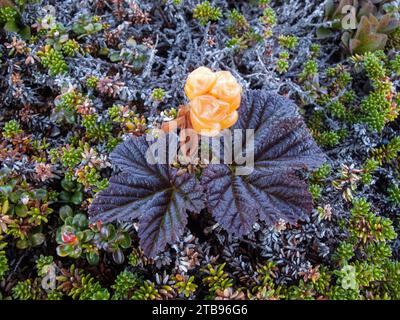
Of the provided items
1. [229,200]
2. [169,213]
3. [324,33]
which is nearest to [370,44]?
[324,33]

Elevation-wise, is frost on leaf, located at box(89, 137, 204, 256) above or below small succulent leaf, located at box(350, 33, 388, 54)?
below

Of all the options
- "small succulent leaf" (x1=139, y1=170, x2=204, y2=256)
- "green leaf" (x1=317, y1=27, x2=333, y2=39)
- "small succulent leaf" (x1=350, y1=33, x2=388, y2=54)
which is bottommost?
"small succulent leaf" (x1=139, y1=170, x2=204, y2=256)

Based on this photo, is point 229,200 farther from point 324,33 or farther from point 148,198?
point 324,33

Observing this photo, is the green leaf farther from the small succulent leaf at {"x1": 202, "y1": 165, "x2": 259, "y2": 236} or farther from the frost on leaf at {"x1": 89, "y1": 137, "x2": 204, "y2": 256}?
the frost on leaf at {"x1": 89, "y1": 137, "x2": 204, "y2": 256}

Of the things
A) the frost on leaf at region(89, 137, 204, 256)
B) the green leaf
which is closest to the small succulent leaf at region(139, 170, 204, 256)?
the frost on leaf at region(89, 137, 204, 256)

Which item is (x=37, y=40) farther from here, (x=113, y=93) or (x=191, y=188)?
(x=191, y=188)
